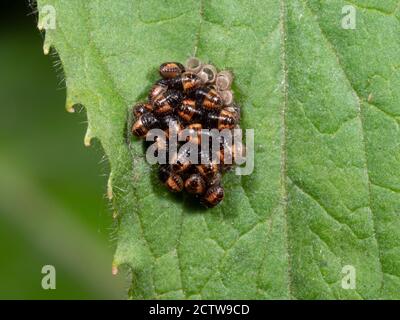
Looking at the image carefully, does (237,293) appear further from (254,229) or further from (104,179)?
(104,179)

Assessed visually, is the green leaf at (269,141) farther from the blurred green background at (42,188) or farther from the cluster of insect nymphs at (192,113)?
the blurred green background at (42,188)

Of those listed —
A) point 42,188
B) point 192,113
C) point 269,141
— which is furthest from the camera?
point 42,188

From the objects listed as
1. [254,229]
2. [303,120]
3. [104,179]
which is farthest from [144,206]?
[104,179]

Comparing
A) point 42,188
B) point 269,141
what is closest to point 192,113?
point 269,141

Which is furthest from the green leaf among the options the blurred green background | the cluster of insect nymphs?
the blurred green background

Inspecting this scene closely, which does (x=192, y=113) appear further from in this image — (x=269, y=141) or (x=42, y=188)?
(x=42, y=188)

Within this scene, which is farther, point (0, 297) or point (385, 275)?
point (0, 297)

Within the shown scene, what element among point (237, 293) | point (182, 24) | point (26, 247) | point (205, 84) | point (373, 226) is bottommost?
point (237, 293)
